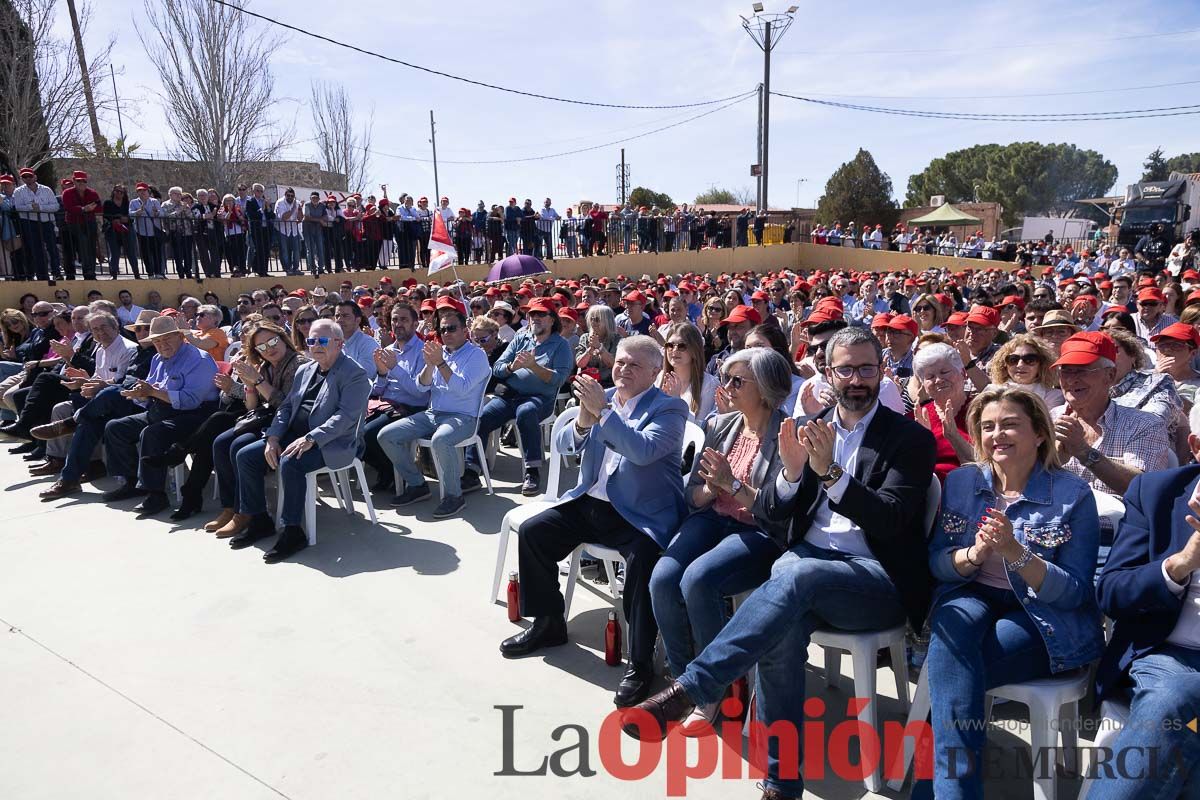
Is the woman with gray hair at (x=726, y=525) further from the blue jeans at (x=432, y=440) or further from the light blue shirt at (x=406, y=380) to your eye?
the light blue shirt at (x=406, y=380)

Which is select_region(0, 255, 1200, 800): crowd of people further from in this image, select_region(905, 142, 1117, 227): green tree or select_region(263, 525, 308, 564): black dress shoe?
select_region(905, 142, 1117, 227): green tree

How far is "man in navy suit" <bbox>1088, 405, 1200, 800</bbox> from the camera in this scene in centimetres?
195

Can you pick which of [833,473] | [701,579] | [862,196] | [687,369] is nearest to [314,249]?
A: [687,369]

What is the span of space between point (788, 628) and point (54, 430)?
656cm

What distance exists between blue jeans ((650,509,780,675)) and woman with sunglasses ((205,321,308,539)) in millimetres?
3512

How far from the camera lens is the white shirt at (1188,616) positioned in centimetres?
217

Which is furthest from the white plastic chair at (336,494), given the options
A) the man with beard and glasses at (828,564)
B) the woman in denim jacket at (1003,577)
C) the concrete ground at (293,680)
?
the woman in denim jacket at (1003,577)

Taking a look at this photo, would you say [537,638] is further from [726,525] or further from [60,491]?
[60,491]

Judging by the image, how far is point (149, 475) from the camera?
569 cm

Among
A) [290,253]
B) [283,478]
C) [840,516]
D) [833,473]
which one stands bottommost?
[283,478]

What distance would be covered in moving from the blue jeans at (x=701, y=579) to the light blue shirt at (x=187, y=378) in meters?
4.38

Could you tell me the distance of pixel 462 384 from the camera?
573 centimetres

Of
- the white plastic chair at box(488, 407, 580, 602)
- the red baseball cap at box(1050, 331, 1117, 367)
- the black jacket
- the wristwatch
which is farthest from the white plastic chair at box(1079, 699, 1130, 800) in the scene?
the white plastic chair at box(488, 407, 580, 602)

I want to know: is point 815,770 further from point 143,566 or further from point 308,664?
point 143,566
